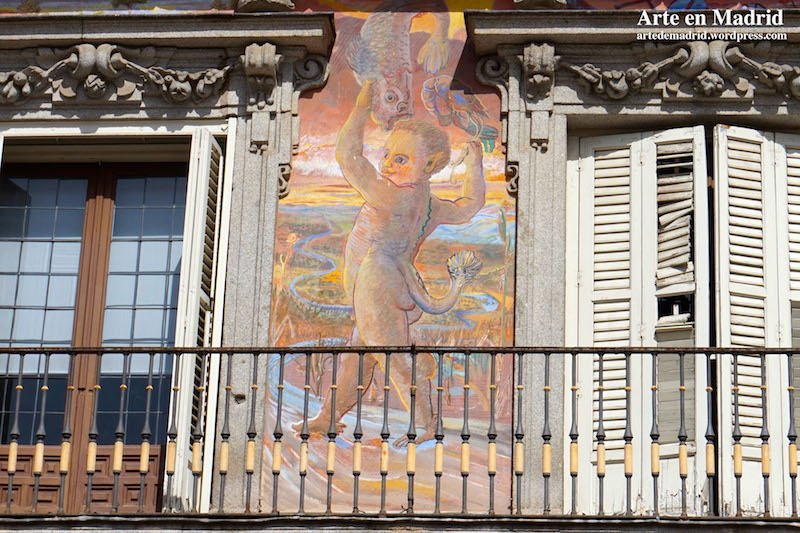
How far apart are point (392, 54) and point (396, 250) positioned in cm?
131

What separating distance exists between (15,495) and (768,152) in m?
4.90

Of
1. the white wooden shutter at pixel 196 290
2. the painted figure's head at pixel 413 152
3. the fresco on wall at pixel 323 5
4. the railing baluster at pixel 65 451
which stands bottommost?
the railing baluster at pixel 65 451

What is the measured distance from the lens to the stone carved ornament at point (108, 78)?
11.0 metres

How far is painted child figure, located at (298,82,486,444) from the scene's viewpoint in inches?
412

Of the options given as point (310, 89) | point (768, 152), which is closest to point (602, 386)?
point (768, 152)

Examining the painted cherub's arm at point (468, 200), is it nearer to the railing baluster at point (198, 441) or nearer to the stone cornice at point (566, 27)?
the stone cornice at point (566, 27)

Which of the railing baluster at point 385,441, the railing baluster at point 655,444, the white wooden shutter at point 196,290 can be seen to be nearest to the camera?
the railing baluster at point 655,444

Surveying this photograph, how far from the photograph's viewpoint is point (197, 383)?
10.4m

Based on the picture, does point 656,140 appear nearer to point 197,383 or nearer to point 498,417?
point 498,417

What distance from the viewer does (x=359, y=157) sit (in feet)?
35.9

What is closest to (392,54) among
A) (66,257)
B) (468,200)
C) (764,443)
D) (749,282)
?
(468,200)

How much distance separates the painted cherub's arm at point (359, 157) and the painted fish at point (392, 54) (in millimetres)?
68

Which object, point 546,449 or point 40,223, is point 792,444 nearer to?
point 546,449

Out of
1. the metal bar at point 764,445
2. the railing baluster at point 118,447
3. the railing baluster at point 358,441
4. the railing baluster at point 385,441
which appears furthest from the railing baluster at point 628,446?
the railing baluster at point 118,447
